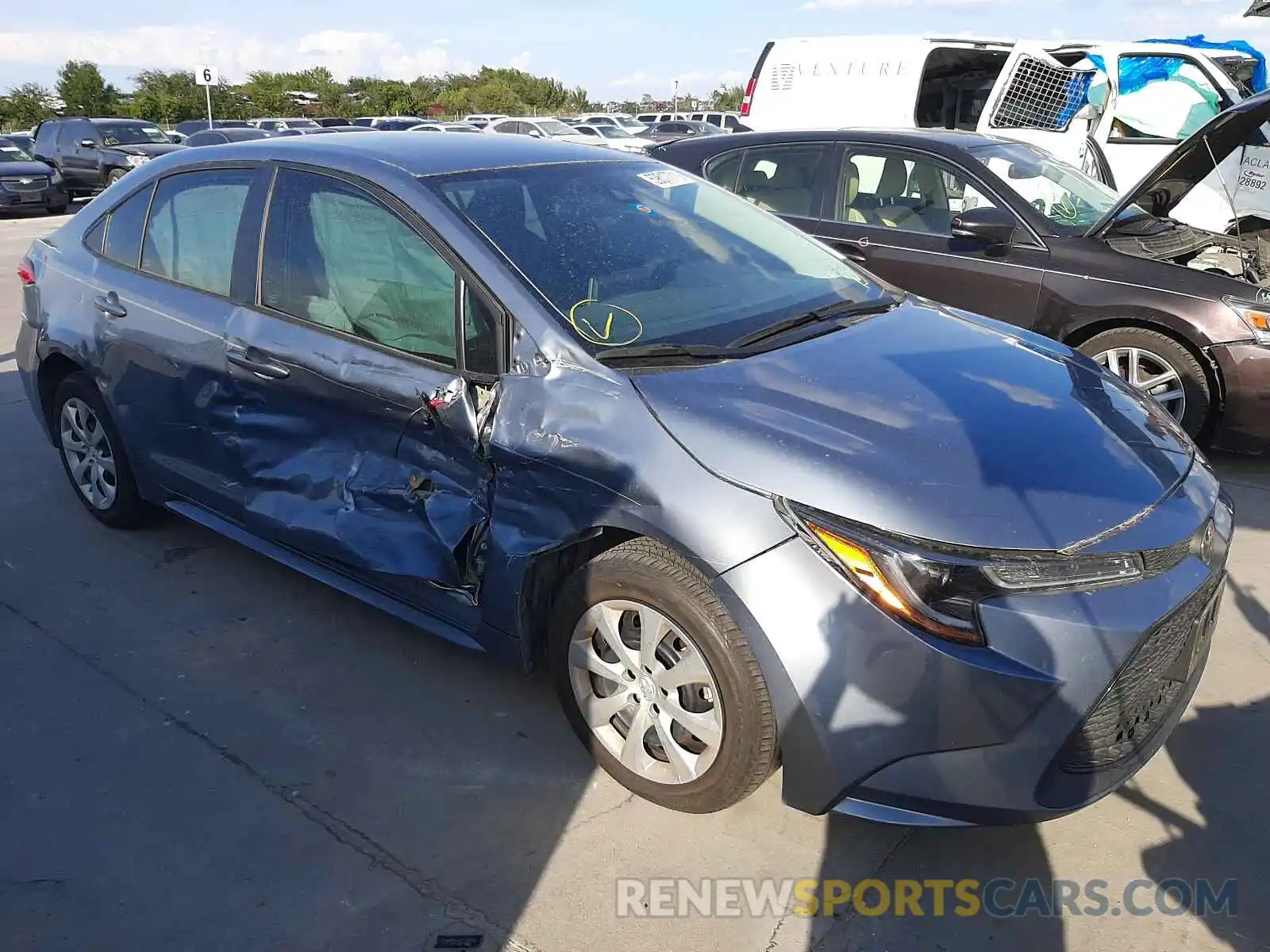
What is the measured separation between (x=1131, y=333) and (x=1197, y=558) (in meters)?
3.03

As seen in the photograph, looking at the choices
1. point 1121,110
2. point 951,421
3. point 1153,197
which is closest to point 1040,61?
point 1121,110

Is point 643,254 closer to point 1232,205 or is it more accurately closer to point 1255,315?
point 1255,315

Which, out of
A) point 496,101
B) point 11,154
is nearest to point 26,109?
point 496,101

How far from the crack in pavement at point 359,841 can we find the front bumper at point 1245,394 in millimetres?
4250

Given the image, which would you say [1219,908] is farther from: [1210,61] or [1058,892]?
[1210,61]

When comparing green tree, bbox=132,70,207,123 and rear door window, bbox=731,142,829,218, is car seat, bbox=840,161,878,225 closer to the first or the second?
rear door window, bbox=731,142,829,218

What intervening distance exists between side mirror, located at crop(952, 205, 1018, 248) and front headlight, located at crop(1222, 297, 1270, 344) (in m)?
1.06

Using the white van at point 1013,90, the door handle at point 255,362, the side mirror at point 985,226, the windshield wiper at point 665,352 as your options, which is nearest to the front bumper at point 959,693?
the windshield wiper at point 665,352

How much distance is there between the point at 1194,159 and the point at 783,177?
227 centimetres

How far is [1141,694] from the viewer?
2.43 m

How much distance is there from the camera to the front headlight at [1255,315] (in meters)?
4.88

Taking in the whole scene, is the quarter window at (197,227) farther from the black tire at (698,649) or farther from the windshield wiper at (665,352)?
the black tire at (698,649)

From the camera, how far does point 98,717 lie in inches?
128

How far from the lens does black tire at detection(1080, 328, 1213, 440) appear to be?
198 inches
